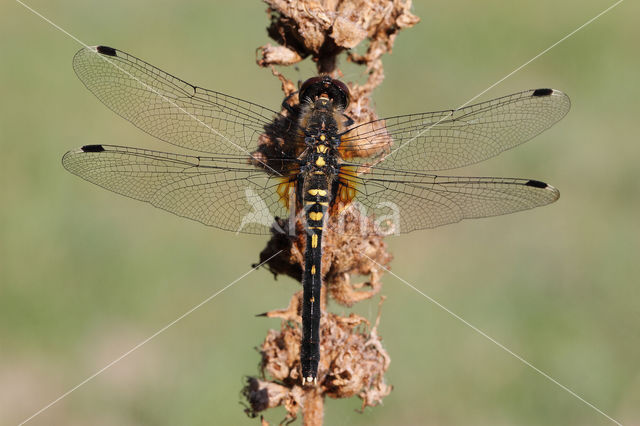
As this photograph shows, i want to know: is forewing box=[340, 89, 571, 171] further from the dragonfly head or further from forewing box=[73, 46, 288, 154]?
forewing box=[73, 46, 288, 154]

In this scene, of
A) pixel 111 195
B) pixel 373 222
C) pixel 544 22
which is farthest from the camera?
pixel 544 22

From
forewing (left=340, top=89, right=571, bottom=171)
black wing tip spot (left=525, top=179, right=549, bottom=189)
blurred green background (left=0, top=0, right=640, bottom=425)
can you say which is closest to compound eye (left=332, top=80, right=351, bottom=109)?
forewing (left=340, top=89, right=571, bottom=171)

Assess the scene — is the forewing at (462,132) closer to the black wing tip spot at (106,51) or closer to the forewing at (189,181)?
the forewing at (189,181)

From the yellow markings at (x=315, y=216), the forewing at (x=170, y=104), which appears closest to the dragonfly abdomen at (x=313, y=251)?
the yellow markings at (x=315, y=216)

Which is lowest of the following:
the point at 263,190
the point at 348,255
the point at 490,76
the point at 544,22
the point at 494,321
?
the point at 494,321

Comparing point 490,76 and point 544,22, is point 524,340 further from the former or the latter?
point 544,22

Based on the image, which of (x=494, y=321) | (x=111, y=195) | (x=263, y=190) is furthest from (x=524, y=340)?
(x=111, y=195)
